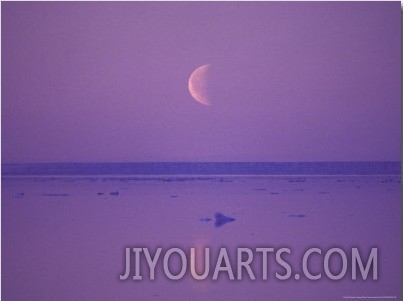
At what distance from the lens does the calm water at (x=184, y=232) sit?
2.48m

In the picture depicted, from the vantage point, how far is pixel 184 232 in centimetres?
329

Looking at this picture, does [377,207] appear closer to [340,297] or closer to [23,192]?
[340,297]

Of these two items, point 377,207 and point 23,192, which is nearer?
point 377,207

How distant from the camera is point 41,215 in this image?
3902 millimetres

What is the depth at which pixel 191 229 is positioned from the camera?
3336 mm

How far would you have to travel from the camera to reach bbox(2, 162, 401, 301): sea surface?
2.48 metres

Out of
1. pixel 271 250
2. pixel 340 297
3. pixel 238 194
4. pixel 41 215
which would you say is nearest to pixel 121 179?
pixel 238 194

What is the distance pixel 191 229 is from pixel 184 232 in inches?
2.5

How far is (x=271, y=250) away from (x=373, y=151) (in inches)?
49.7

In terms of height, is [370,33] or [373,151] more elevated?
[370,33]

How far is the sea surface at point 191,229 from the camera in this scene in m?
2.48

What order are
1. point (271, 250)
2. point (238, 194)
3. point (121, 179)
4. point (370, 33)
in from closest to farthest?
point (271, 250), point (370, 33), point (238, 194), point (121, 179)

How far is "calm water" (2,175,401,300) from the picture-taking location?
8.13 feet

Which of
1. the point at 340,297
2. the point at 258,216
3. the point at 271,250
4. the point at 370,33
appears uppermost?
the point at 370,33
